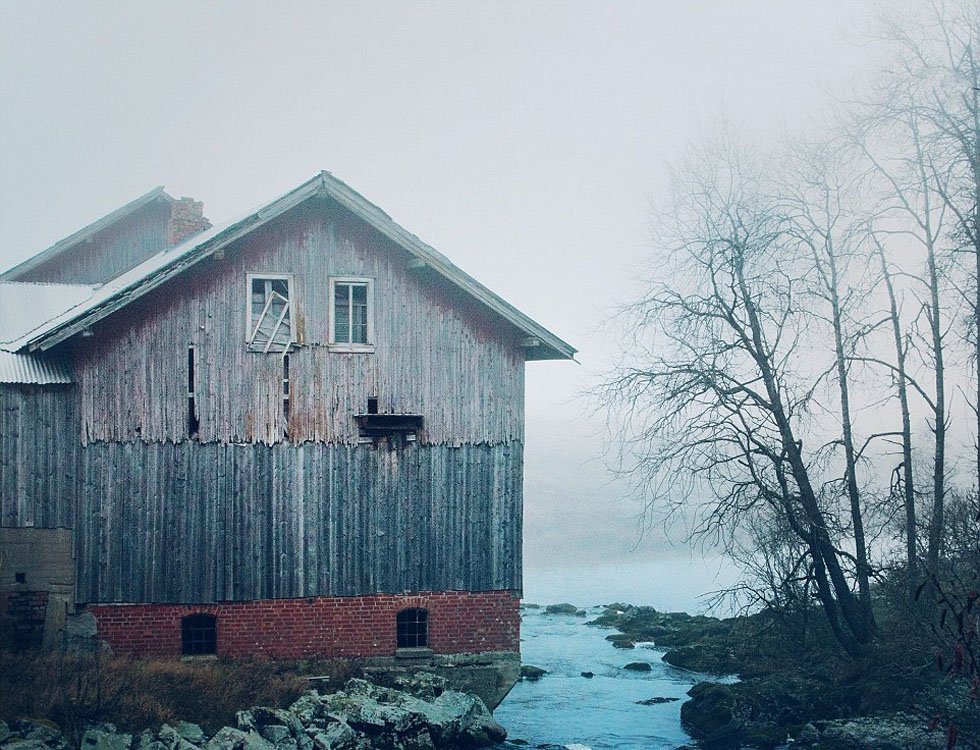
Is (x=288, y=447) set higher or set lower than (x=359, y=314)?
lower

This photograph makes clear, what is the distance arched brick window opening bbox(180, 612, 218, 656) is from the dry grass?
46 cm

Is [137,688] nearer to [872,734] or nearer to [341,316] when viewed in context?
[341,316]

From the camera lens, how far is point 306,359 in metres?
18.4

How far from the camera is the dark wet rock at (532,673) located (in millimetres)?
27828

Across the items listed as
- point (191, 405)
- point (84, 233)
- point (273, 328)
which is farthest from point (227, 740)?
point (84, 233)

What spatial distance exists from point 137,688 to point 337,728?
3.39 meters

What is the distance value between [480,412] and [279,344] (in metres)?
4.18

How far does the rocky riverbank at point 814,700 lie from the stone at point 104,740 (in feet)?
40.0

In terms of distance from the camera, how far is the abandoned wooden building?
1745 cm

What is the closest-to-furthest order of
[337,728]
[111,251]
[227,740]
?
[227,740], [337,728], [111,251]

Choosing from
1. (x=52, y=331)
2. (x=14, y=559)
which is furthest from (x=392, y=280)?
(x=14, y=559)

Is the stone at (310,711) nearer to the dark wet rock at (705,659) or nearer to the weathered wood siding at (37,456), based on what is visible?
the weathered wood siding at (37,456)

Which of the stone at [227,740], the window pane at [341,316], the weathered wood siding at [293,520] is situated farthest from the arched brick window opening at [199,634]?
the window pane at [341,316]

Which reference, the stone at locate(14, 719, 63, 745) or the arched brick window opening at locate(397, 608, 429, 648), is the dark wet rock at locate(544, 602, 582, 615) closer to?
the arched brick window opening at locate(397, 608, 429, 648)
